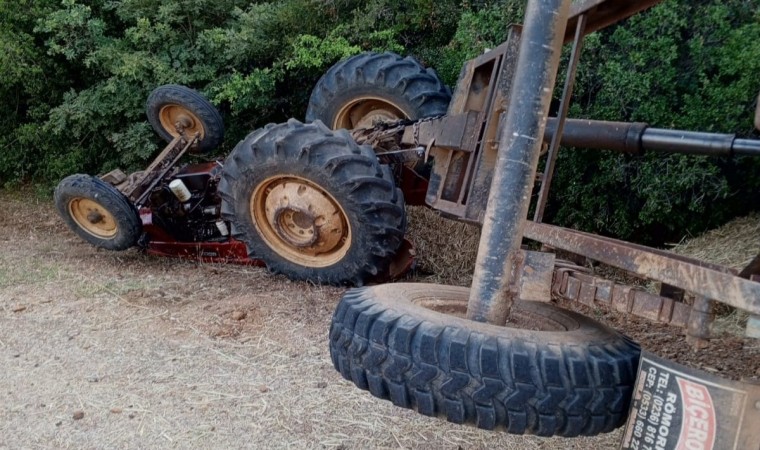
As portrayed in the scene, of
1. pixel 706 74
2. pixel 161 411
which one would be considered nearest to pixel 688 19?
pixel 706 74

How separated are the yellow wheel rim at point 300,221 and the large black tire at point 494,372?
2.68 meters

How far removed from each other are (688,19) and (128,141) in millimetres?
6516

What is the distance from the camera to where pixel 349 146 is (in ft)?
15.7

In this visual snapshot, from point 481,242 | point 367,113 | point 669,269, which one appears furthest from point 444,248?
point 669,269

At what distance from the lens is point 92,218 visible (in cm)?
589

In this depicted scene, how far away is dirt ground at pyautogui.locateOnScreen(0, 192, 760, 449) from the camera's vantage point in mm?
3154

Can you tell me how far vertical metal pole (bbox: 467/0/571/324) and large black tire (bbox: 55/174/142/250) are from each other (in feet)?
13.7

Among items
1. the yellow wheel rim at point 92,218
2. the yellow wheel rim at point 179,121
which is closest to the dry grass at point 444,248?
the yellow wheel rim at point 179,121

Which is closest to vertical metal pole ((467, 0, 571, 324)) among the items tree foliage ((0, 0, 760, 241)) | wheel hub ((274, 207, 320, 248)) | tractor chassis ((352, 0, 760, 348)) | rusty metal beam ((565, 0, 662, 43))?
tractor chassis ((352, 0, 760, 348))

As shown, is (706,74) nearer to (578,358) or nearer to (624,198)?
(624,198)

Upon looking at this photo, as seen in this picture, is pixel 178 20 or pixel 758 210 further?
pixel 178 20

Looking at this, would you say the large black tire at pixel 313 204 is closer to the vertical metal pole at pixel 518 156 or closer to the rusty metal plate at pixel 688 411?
the vertical metal pole at pixel 518 156

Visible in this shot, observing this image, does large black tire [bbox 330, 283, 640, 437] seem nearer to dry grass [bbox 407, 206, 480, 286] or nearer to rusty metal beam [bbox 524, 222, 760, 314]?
rusty metal beam [bbox 524, 222, 760, 314]

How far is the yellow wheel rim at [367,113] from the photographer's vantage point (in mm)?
6086
